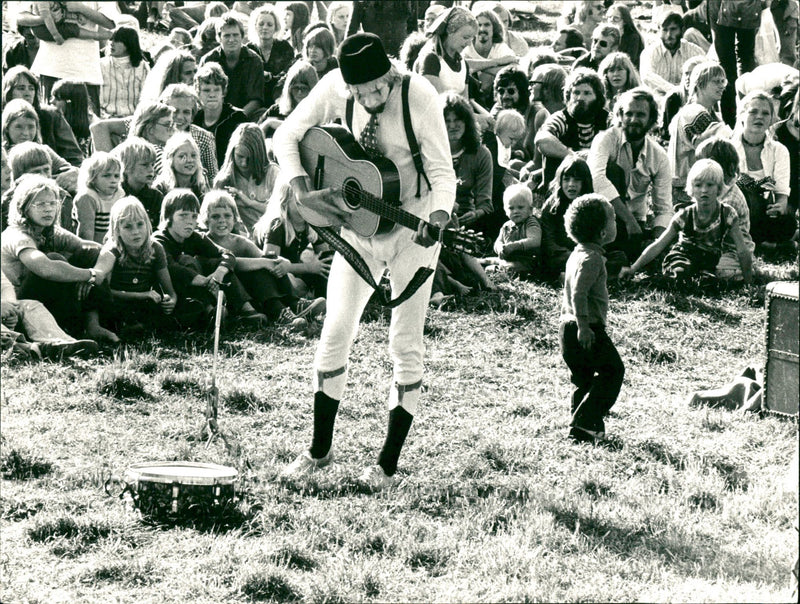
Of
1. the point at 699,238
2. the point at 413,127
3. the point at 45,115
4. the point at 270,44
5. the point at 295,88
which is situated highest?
the point at 270,44

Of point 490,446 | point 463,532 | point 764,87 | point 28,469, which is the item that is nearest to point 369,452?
point 490,446

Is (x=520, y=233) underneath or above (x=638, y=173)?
underneath

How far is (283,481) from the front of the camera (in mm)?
5863

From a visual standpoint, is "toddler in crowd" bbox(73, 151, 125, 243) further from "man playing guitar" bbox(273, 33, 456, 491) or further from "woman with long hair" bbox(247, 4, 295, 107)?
"woman with long hair" bbox(247, 4, 295, 107)

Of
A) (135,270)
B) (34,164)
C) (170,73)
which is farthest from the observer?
(170,73)

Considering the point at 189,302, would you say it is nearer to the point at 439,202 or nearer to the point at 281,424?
the point at 281,424

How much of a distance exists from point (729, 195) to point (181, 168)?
395cm

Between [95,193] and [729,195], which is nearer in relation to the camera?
[95,193]

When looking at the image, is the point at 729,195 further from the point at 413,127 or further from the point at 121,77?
the point at 121,77

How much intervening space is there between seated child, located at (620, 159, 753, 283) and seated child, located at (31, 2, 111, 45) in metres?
5.16

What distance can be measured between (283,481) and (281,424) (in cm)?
94

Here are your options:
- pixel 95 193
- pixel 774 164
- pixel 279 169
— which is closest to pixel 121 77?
pixel 279 169

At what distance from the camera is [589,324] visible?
6.38 metres


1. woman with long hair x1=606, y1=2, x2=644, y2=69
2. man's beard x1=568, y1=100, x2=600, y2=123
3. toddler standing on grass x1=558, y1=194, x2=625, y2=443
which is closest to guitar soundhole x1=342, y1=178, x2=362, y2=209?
toddler standing on grass x1=558, y1=194, x2=625, y2=443
